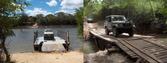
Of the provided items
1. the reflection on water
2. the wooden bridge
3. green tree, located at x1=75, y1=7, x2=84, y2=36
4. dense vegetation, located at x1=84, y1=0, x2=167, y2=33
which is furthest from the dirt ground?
dense vegetation, located at x1=84, y1=0, x2=167, y2=33

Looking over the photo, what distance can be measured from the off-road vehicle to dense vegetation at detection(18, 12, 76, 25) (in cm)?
48

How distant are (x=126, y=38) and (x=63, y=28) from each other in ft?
1.85

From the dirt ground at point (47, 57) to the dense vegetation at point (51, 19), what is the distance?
0.64 feet

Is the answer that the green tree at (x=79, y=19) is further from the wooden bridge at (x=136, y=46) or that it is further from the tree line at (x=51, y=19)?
the wooden bridge at (x=136, y=46)

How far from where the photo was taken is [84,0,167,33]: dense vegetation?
3.97 ft

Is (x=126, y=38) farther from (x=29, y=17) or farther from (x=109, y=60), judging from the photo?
(x=29, y=17)

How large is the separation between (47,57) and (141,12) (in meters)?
0.81

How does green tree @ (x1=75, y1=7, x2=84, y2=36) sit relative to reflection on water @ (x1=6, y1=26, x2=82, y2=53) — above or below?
above

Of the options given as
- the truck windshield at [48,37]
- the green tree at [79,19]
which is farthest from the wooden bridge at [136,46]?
the truck windshield at [48,37]

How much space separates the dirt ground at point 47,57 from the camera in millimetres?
1842

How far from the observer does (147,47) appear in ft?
4.03

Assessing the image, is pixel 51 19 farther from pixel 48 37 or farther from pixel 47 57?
pixel 47 57

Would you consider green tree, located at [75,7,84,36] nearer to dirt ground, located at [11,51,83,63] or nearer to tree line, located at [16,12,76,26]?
tree line, located at [16,12,76,26]

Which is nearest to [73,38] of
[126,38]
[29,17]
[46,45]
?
[46,45]
